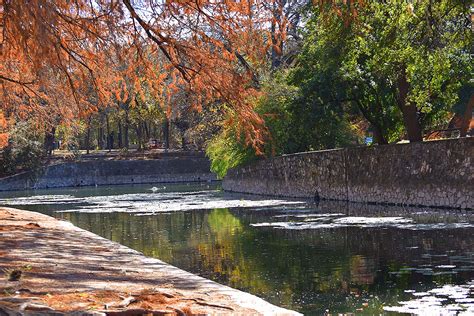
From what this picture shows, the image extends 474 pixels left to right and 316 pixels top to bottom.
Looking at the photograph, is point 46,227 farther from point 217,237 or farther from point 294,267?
point 294,267

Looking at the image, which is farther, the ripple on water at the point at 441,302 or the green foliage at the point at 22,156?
the green foliage at the point at 22,156

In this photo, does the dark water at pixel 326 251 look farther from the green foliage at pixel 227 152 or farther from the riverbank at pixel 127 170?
the riverbank at pixel 127 170

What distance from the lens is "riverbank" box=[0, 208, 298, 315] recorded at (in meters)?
8.63

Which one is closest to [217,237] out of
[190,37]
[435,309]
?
[190,37]

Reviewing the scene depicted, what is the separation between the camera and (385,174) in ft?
99.6

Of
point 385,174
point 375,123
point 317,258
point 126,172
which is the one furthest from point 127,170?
point 317,258

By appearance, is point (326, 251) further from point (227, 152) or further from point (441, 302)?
point (227, 152)

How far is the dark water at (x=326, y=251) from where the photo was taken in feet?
39.4

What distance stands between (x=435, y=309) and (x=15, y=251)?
7386 mm

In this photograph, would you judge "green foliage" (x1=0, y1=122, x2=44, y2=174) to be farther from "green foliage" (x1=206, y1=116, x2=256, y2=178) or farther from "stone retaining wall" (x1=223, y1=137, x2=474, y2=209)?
"stone retaining wall" (x1=223, y1=137, x2=474, y2=209)

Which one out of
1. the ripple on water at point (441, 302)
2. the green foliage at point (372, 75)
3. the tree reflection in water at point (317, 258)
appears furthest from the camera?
the green foliage at point (372, 75)

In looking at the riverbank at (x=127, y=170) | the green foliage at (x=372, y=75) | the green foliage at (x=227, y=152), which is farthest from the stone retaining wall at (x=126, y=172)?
the green foliage at (x=372, y=75)

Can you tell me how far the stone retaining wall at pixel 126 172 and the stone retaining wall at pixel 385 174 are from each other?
3247 cm

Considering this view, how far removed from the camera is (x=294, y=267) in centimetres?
1573
